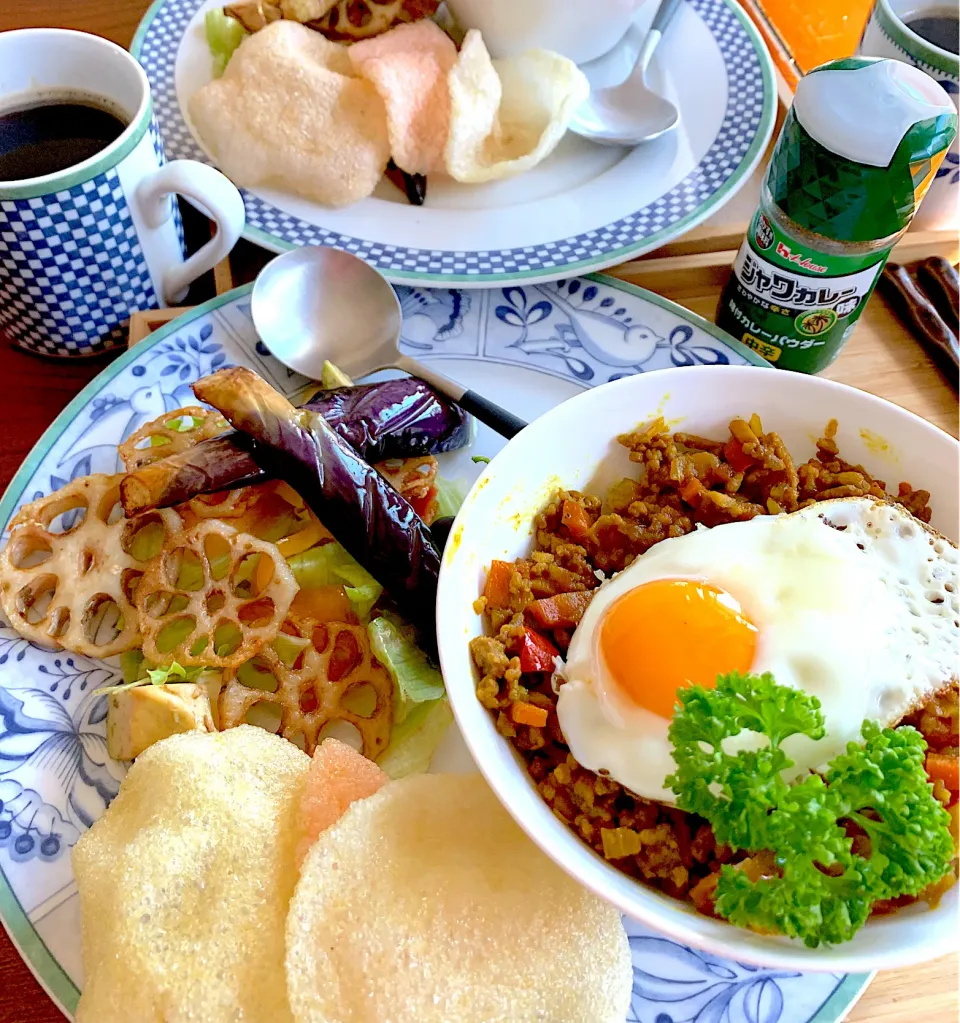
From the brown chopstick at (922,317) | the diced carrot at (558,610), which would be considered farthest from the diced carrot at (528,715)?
the brown chopstick at (922,317)

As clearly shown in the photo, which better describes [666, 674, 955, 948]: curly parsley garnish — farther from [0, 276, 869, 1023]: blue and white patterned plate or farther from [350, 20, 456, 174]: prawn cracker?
[350, 20, 456, 174]: prawn cracker

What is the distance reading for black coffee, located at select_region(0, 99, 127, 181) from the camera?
1826 mm

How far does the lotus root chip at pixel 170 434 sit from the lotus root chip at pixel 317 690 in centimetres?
44

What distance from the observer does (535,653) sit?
133 cm

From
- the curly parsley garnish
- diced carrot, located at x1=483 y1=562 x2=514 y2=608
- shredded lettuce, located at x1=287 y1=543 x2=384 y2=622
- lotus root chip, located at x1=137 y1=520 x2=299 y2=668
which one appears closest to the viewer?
the curly parsley garnish

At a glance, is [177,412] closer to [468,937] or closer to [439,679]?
[439,679]

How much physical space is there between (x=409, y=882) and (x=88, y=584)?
2.68ft

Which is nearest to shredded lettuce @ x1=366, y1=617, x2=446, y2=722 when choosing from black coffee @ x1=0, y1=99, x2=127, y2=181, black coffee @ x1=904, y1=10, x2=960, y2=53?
black coffee @ x1=0, y1=99, x2=127, y2=181

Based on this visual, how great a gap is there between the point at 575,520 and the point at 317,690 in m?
0.56

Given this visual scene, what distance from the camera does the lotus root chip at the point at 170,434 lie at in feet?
5.51

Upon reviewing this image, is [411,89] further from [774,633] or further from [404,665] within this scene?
[774,633]

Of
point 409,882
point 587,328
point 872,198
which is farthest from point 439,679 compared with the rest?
point 872,198

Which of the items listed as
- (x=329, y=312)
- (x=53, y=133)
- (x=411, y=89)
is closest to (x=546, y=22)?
(x=411, y=89)

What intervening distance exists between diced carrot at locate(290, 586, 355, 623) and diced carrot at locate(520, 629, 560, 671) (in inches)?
17.6
